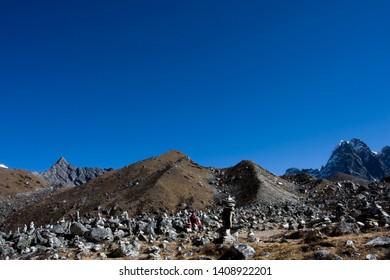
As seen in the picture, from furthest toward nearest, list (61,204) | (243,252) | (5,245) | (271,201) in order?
(61,204)
(271,201)
(5,245)
(243,252)

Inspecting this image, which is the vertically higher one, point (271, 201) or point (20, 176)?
point (20, 176)

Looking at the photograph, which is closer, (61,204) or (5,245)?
(5,245)

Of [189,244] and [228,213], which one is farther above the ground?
[228,213]

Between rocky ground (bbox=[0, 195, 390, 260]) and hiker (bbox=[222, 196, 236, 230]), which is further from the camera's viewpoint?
hiker (bbox=[222, 196, 236, 230])

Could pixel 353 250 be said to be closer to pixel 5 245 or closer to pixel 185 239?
pixel 185 239

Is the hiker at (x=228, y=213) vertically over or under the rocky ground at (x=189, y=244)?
over

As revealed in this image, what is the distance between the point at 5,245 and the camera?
1983 cm

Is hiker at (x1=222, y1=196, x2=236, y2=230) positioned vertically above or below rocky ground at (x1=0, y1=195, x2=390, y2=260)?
above

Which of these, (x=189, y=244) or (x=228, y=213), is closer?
(x=189, y=244)

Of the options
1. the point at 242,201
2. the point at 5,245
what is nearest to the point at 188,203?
the point at 242,201

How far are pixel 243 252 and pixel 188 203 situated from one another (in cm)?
3753

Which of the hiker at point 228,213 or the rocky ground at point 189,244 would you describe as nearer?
the rocky ground at point 189,244
